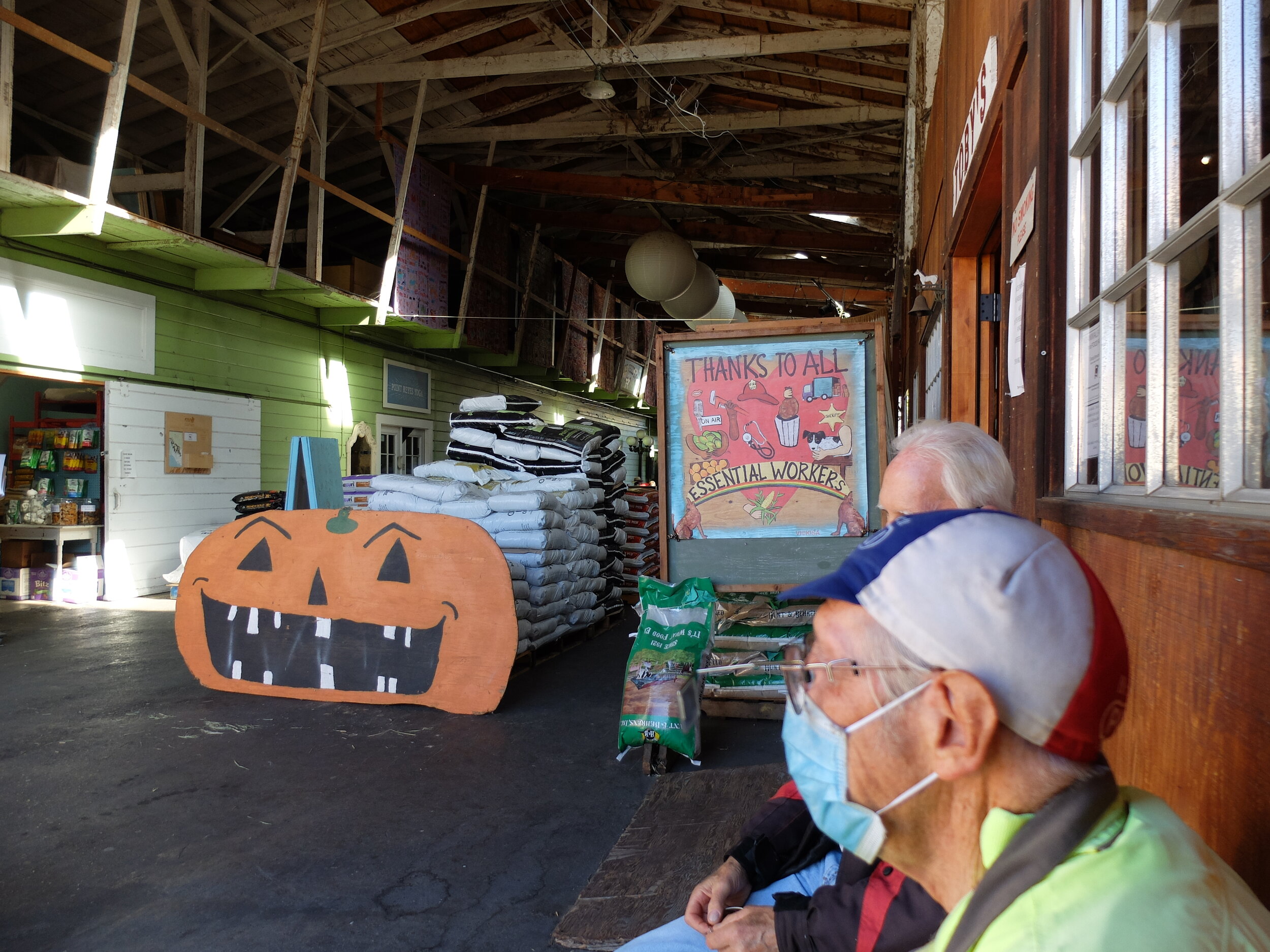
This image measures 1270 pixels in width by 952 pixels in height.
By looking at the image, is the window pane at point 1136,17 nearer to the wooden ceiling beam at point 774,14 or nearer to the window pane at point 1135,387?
the window pane at point 1135,387

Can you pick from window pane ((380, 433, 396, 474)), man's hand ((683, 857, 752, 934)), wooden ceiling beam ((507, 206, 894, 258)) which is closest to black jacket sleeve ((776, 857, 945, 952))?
man's hand ((683, 857, 752, 934))

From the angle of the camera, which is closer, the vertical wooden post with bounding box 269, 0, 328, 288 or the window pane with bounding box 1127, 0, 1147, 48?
the window pane with bounding box 1127, 0, 1147, 48

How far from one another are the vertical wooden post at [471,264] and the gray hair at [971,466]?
35.8ft

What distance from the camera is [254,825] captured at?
10.4 feet

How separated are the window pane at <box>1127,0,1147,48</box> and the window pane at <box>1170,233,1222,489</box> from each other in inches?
20.0

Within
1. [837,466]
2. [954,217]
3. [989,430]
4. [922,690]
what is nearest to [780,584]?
[837,466]

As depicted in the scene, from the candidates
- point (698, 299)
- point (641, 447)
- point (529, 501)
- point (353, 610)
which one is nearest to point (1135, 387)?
point (353, 610)

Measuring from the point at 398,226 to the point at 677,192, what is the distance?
382cm

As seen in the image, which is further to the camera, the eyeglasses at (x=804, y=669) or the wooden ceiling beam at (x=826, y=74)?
the wooden ceiling beam at (x=826, y=74)

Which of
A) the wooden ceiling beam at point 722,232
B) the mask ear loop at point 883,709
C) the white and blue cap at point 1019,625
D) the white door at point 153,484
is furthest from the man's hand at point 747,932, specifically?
the wooden ceiling beam at point 722,232

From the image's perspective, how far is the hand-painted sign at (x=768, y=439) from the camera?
4062mm

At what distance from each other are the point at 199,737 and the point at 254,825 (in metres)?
1.27

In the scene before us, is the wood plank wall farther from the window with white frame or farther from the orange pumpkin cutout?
the orange pumpkin cutout

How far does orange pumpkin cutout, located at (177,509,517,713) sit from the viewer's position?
4555 millimetres
